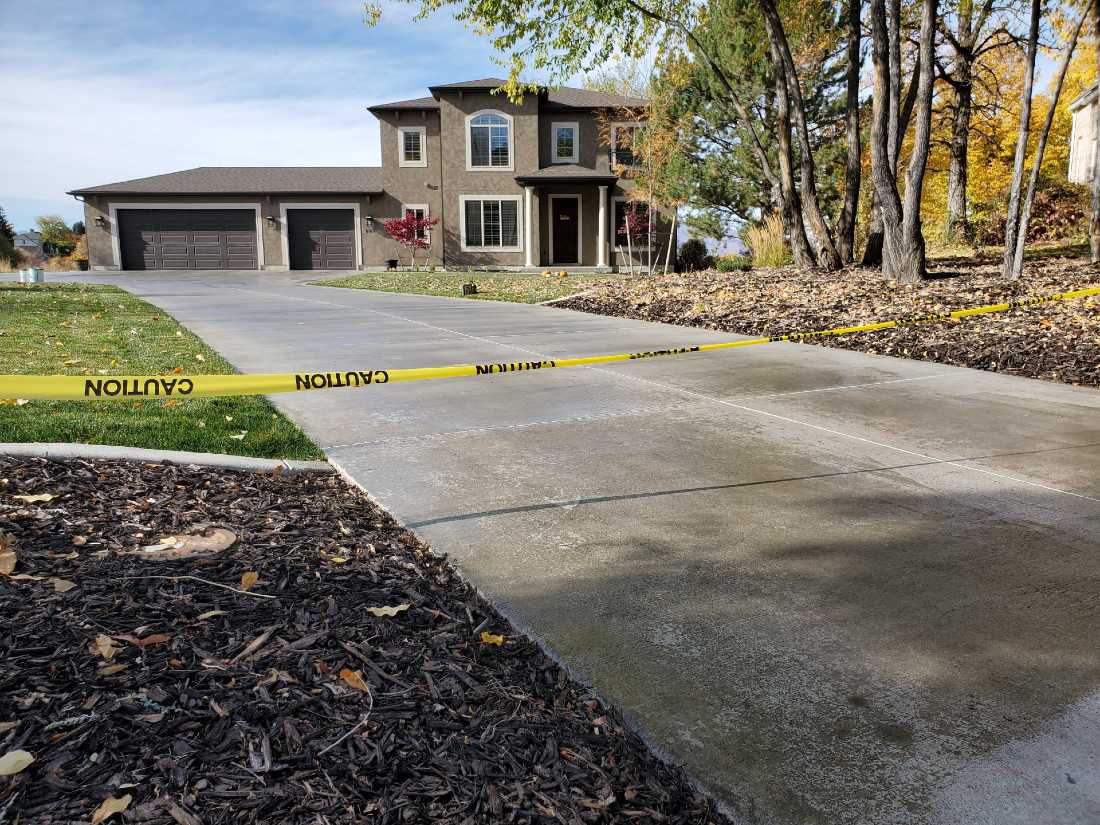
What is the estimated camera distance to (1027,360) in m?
9.52

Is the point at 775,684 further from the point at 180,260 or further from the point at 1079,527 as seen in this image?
the point at 180,260

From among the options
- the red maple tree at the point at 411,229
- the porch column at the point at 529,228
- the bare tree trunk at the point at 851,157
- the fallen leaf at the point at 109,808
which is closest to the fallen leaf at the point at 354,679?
the fallen leaf at the point at 109,808

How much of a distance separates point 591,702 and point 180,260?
131ft

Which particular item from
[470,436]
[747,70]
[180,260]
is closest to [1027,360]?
[470,436]

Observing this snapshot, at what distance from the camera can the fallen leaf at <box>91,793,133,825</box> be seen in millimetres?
2152

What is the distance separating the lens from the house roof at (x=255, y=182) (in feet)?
120

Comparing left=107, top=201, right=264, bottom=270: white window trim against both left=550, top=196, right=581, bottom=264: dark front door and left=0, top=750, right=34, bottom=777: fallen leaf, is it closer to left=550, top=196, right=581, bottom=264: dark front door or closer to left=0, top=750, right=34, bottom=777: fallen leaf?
left=550, top=196, right=581, bottom=264: dark front door

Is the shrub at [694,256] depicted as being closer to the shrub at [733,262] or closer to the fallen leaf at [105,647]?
the shrub at [733,262]

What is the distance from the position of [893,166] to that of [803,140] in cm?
236

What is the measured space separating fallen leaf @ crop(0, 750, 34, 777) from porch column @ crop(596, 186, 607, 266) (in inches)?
1301

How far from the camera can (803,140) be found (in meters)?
18.0

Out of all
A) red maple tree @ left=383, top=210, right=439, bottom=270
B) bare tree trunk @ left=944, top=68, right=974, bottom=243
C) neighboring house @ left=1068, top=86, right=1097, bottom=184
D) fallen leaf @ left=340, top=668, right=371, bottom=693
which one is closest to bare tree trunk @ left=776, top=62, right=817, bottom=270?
bare tree trunk @ left=944, top=68, right=974, bottom=243

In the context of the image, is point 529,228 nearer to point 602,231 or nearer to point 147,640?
point 602,231

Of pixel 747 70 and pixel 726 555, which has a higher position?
pixel 747 70
